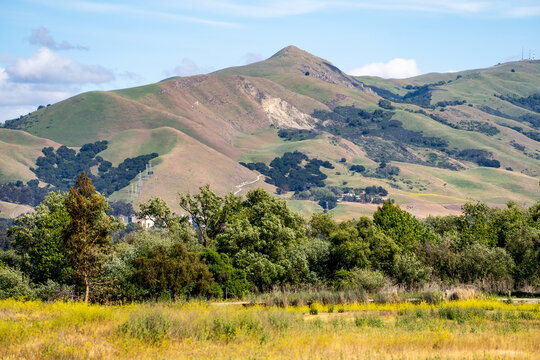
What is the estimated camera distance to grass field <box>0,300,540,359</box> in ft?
72.0

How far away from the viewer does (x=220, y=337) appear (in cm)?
2455

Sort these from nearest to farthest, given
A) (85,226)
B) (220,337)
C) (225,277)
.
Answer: (220,337), (85,226), (225,277)

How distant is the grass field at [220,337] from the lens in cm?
2195

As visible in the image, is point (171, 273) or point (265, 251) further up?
point (265, 251)

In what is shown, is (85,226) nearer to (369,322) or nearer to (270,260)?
(369,322)

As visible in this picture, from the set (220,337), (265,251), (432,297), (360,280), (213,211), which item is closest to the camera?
(220,337)

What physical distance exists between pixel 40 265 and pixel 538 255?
49249 mm

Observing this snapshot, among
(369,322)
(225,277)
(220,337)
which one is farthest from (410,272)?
(220,337)

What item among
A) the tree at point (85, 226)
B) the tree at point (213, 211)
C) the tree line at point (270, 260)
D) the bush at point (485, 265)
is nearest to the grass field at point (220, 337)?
the tree at point (85, 226)

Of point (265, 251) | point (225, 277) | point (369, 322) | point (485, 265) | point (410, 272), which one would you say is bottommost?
point (410, 272)

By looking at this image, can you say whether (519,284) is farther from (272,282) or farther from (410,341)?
(410,341)

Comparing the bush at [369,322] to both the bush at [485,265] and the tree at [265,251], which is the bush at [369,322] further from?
the bush at [485,265]

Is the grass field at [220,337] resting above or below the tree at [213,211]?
below

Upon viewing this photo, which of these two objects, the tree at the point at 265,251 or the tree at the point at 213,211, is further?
the tree at the point at 213,211
